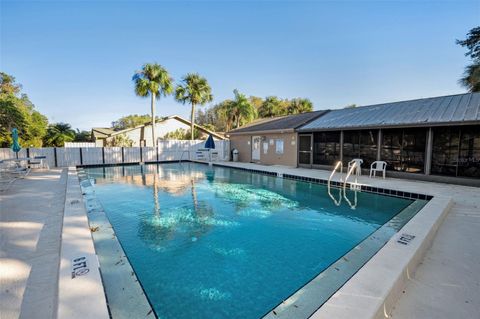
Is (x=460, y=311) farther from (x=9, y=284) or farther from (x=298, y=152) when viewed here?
(x=298, y=152)

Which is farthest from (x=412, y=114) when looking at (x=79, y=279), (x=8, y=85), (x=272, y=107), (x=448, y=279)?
(x=8, y=85)

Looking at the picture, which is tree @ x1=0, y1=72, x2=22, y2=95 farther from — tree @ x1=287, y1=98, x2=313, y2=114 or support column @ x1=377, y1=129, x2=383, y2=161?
support column @ x1=377, y1=129, x2=383, y2=161

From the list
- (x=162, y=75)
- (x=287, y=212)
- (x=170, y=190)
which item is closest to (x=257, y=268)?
(x=287, y=212)

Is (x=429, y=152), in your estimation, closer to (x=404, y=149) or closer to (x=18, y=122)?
(x=404, y=149)

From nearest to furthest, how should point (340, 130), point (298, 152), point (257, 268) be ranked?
point (257, 268)
point (340, 130)
point (298, 152)

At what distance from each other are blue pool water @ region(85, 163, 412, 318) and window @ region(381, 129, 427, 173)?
3275 mm

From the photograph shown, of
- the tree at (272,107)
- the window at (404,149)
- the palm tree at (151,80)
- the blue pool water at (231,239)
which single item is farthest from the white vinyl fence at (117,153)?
the tree at (272,107)

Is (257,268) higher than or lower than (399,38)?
lower

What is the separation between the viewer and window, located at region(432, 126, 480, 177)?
7652 mm

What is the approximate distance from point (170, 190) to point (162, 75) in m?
14.5

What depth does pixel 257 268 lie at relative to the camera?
10.1 feet

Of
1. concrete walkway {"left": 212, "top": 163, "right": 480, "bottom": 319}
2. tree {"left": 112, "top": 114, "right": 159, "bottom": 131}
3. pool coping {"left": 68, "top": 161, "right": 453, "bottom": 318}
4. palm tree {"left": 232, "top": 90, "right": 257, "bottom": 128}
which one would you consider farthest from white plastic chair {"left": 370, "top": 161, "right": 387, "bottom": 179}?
tree {"left": 112, "top": 114, "right": 159, "bottom": 131}

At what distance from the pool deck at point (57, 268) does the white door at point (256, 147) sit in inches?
428

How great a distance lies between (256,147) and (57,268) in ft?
43.6
